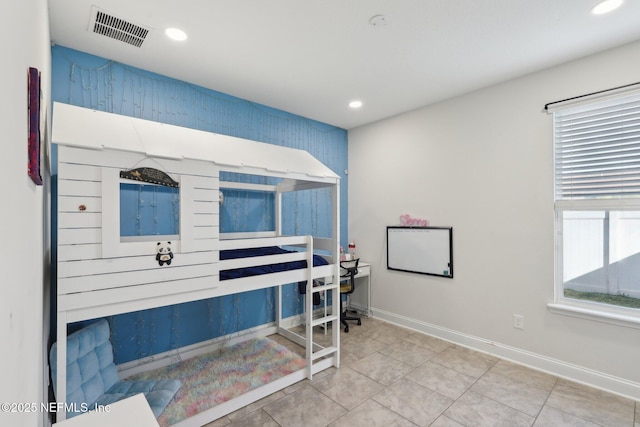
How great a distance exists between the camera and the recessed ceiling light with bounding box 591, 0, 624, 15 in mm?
1800

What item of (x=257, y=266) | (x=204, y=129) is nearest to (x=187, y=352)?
(x=257, y=266)

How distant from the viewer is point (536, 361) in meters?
2.67

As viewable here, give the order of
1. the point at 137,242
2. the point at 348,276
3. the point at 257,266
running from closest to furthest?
the point at 137,242
the point at 257,266
the point at 348,276

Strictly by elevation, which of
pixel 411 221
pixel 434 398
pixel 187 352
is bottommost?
pixel 434 398

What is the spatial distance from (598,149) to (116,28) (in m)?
3.71

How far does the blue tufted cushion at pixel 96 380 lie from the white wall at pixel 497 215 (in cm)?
267

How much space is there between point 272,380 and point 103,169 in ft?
6.28

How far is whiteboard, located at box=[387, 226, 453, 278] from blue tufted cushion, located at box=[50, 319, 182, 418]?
2.61 meters

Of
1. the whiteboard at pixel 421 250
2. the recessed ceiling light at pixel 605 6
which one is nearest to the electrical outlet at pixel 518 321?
the whiteboard at pixel 421 250

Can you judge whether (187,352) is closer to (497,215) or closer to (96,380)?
(96,380)

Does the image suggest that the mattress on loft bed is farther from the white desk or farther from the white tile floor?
the white desk

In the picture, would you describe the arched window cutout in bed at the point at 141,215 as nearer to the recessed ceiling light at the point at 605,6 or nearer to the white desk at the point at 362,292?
the white desk at the point at 362,292

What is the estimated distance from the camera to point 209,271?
196 centimetres

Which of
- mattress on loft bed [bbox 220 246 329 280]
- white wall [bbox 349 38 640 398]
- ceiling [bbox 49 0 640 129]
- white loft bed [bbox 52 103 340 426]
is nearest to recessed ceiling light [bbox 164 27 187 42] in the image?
ceiling [bbox 49 0 640 129]
